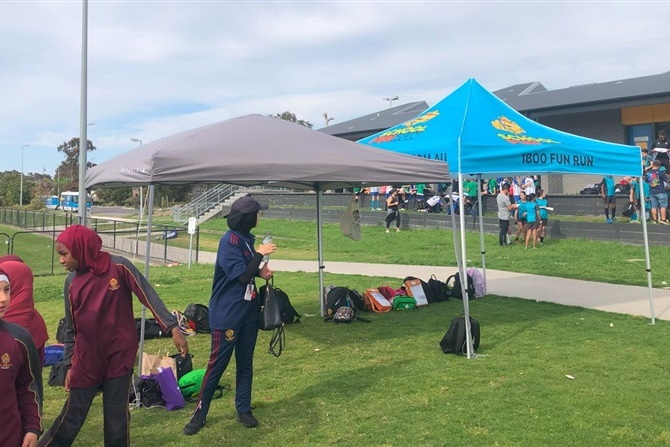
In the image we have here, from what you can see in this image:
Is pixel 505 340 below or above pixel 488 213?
below

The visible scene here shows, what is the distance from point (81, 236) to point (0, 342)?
1.08m

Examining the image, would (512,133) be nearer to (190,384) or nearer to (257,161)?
(257,161)

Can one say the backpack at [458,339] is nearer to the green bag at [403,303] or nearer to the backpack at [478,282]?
the green bag at [403,303]

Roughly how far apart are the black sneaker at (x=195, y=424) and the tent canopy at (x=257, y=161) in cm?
218

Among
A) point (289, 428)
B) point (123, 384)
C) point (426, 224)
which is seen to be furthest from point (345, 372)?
point (426, 224)

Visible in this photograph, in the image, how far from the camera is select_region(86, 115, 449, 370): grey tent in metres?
5.84

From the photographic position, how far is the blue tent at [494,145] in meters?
7.83

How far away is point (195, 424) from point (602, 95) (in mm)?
25418

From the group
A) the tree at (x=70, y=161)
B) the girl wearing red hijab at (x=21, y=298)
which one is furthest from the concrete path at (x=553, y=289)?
the tree at (x=70, y=161)

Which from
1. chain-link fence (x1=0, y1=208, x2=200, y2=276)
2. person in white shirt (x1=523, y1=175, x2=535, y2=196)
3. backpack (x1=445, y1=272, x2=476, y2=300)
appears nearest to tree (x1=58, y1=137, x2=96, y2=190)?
chain-link fence (x1=0, y1=208, x2=200, y2=276)

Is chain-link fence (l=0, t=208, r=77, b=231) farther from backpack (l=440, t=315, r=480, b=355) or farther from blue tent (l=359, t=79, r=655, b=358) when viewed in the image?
backpack (l=440, t=315, r=480, b=355)

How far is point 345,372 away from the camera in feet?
21.4

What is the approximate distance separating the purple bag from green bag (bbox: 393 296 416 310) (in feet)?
17.0

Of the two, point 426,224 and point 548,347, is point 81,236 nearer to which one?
point 548,347
